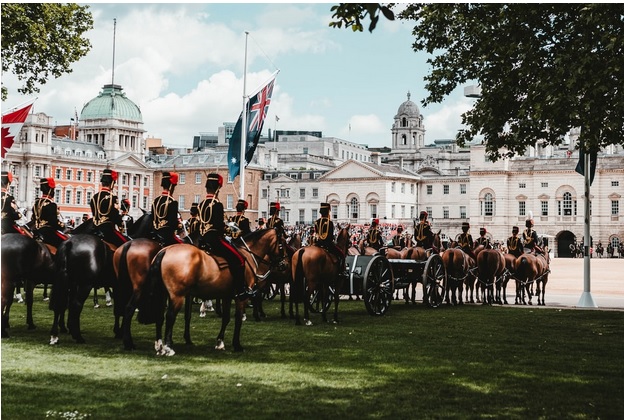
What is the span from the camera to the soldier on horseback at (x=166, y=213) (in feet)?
40.1

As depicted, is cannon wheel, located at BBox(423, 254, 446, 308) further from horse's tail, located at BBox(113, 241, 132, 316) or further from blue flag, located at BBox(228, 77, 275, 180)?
horse's tail, located at BBox(113, 241, 132, 316)

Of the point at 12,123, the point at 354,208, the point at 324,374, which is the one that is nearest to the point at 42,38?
the point at 12,123

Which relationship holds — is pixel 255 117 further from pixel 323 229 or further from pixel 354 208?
pixel 354 208

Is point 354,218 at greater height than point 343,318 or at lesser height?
greater

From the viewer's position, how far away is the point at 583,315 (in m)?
19.0

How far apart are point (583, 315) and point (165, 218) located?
449 inches

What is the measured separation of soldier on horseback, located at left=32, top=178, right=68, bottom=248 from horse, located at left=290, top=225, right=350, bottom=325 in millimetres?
4530

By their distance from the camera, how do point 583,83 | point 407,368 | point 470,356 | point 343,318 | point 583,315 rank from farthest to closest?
point 583,315
point 343,318
point 583,83
point 470,356
point 407,368

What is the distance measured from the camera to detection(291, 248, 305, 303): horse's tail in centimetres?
Result: 1556

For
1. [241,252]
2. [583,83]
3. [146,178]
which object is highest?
[146,178]

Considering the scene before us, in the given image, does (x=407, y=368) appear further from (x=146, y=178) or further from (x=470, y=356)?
(x=146, y=178)

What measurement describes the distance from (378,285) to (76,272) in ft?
24.0

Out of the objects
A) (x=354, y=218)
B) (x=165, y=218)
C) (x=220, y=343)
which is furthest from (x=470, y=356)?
(x=354, y=218)

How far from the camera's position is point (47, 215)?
1398 centimetres
